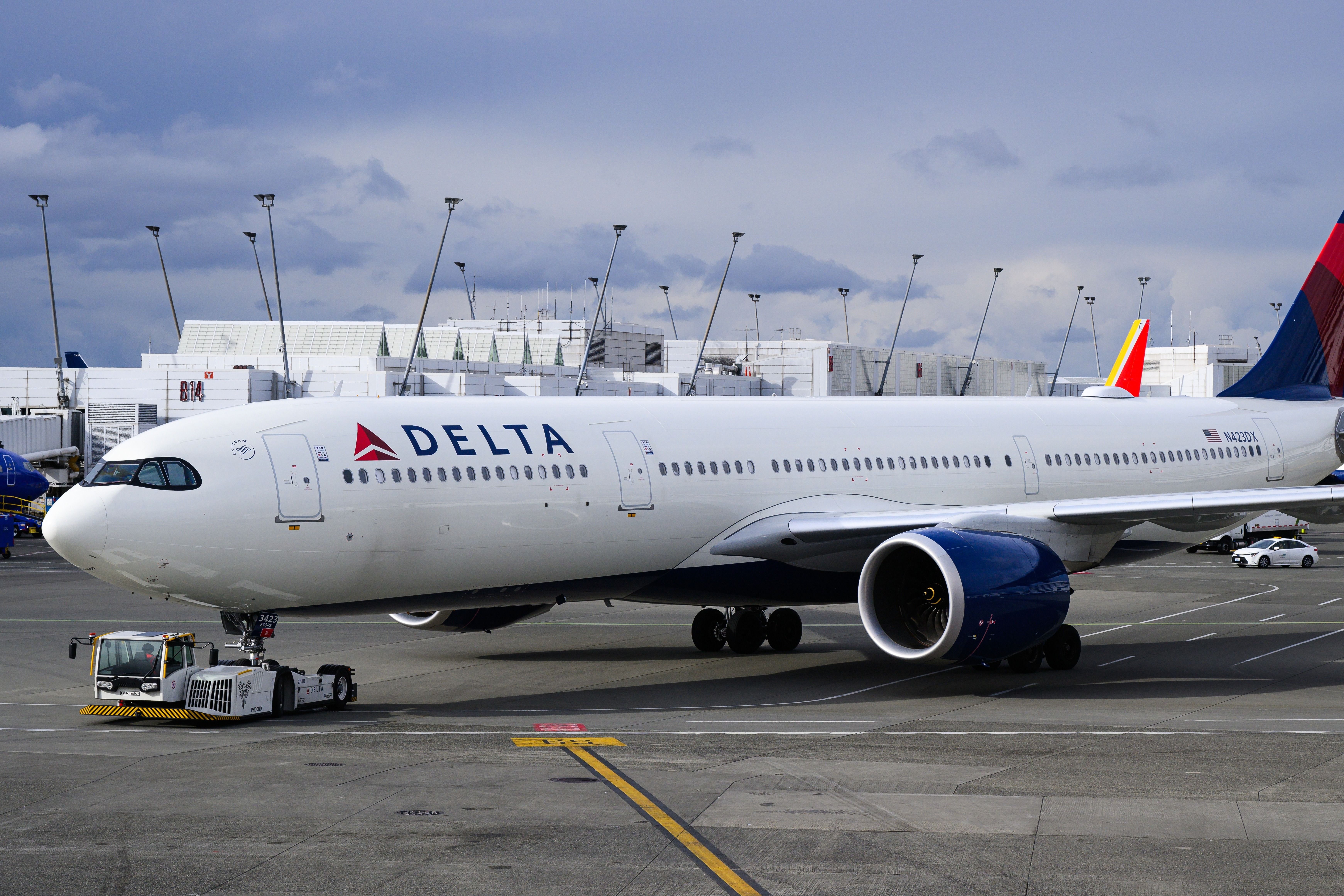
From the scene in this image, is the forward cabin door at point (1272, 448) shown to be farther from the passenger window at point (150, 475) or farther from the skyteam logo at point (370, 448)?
the passenger window at point (150, 475)

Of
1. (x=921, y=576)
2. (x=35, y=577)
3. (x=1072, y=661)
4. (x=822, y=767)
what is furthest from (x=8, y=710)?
(x=35, y=577)

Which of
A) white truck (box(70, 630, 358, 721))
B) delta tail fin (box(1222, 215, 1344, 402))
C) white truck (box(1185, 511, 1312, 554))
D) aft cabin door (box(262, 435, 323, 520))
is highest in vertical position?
delta tail fin (box(1222, 215, 1344, 402))

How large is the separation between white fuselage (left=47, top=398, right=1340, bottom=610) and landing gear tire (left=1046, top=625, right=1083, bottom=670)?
2.96 m

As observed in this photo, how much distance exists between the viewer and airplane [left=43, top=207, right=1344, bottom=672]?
68.3 feet

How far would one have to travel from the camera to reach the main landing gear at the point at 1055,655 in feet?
88.5

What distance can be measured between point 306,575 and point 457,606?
9.69 feet

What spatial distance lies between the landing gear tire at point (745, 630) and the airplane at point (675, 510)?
0.05 meters

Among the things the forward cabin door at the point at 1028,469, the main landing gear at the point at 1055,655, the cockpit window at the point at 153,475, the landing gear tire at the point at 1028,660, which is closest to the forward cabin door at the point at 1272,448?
the forward cabin door at the point at 1028,469

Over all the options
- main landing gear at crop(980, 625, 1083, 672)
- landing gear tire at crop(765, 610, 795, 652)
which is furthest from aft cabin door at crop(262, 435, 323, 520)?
main landing gear at crop(980, 625, 1083, 672)

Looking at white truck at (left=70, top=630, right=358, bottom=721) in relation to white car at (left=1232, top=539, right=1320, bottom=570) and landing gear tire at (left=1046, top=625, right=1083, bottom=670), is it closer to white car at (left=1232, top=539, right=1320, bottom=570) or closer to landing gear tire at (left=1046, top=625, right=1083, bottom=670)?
landing gear tire at (left=1046, top=625, right=1083, bottom=670)

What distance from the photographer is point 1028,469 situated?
2995 cm

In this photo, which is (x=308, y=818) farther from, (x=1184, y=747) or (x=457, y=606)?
(x=1184, y=747)

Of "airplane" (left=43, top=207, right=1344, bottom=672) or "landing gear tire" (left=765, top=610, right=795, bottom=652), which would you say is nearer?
"airplane" (left=43, top=207, right=1344, bottom=672)

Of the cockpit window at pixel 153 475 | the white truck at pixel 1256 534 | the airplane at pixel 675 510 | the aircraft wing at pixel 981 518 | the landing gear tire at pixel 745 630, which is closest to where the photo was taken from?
the cockpit window at pixel 153 475
